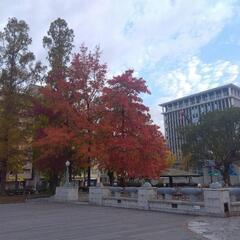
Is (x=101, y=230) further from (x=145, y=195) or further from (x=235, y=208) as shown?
(x=145, y=195)

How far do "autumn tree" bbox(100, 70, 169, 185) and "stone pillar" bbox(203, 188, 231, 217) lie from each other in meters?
12.4

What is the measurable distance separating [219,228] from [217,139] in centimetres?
4164

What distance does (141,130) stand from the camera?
3109 cm

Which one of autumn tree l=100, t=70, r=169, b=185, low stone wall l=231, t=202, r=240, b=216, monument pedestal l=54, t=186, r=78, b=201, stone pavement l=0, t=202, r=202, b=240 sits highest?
autumn tree l=100, t=70, r=169, b=185

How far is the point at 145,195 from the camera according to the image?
2228cm

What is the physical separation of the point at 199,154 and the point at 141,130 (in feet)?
85.8

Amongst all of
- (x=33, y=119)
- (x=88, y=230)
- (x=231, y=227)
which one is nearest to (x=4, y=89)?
(x=33, y=119)

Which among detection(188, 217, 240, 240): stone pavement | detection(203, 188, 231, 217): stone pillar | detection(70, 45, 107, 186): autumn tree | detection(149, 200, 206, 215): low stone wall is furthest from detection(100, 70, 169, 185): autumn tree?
detection(188, 217, 240, 240): stone pavement

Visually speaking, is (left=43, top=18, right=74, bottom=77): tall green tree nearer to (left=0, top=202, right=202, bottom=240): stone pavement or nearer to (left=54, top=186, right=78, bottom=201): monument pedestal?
(left=54, top=186, right=78, bottom=201): monument pedestal

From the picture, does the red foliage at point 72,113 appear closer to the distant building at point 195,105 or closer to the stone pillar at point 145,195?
the stone pillar at point 145,195

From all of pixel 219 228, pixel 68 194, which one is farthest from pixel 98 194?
pixel 219 228

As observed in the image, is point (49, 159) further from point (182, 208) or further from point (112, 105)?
point (182, 208)

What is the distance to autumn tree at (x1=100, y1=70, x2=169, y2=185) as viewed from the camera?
98.3 feet

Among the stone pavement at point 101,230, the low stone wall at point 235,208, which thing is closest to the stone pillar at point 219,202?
the low stone wall at point 235,208
